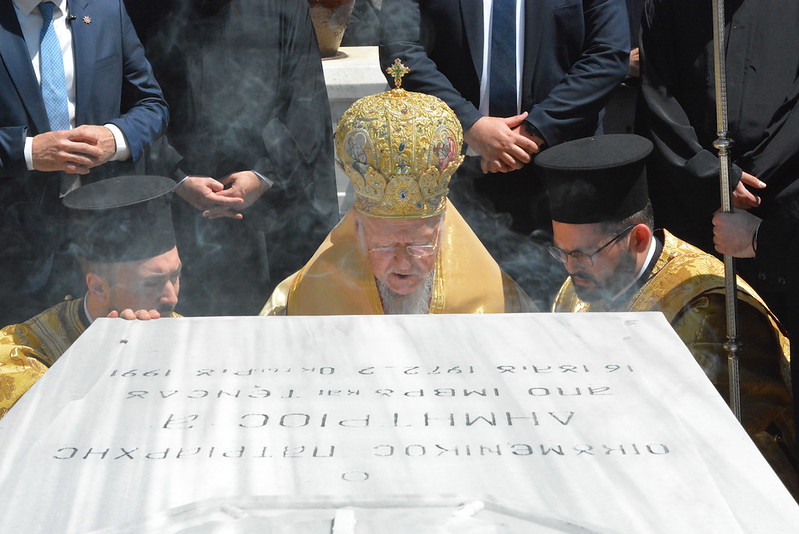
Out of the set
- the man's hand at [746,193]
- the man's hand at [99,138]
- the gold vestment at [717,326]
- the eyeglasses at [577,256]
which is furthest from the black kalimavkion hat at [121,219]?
the man's hand at [746,193]

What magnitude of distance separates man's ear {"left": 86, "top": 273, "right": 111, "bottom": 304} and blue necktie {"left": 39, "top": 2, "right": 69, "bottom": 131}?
72cm

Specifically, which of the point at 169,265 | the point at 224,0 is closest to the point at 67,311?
the point at 169,265

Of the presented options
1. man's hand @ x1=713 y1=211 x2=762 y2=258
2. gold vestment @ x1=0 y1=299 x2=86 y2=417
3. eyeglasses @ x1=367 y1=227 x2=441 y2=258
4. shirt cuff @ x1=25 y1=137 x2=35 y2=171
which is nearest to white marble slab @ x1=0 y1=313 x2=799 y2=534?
gold vestment @ x1=0 y1=299 x2=86 y2=417

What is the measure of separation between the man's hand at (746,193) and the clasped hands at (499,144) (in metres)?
0.66

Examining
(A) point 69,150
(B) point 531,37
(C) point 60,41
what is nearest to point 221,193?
(A) point 69,150

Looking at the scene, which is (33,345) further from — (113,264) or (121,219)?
(121,219)

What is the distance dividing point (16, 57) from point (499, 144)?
1.58m

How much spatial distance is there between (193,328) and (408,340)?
18.0 inches

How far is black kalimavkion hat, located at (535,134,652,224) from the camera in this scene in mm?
3051

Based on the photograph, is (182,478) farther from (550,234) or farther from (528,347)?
(550,234)

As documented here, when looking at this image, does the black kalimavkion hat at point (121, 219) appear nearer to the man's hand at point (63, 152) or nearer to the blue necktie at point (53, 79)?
the man's hand at point (63, 152)

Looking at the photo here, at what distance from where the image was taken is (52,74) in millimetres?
3471

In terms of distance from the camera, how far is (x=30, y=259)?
3.52 meters

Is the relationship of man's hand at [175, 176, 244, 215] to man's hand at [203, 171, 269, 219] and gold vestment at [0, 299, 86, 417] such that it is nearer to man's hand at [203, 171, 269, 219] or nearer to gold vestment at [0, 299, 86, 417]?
man's hand at [203, 171, 269, 219]
